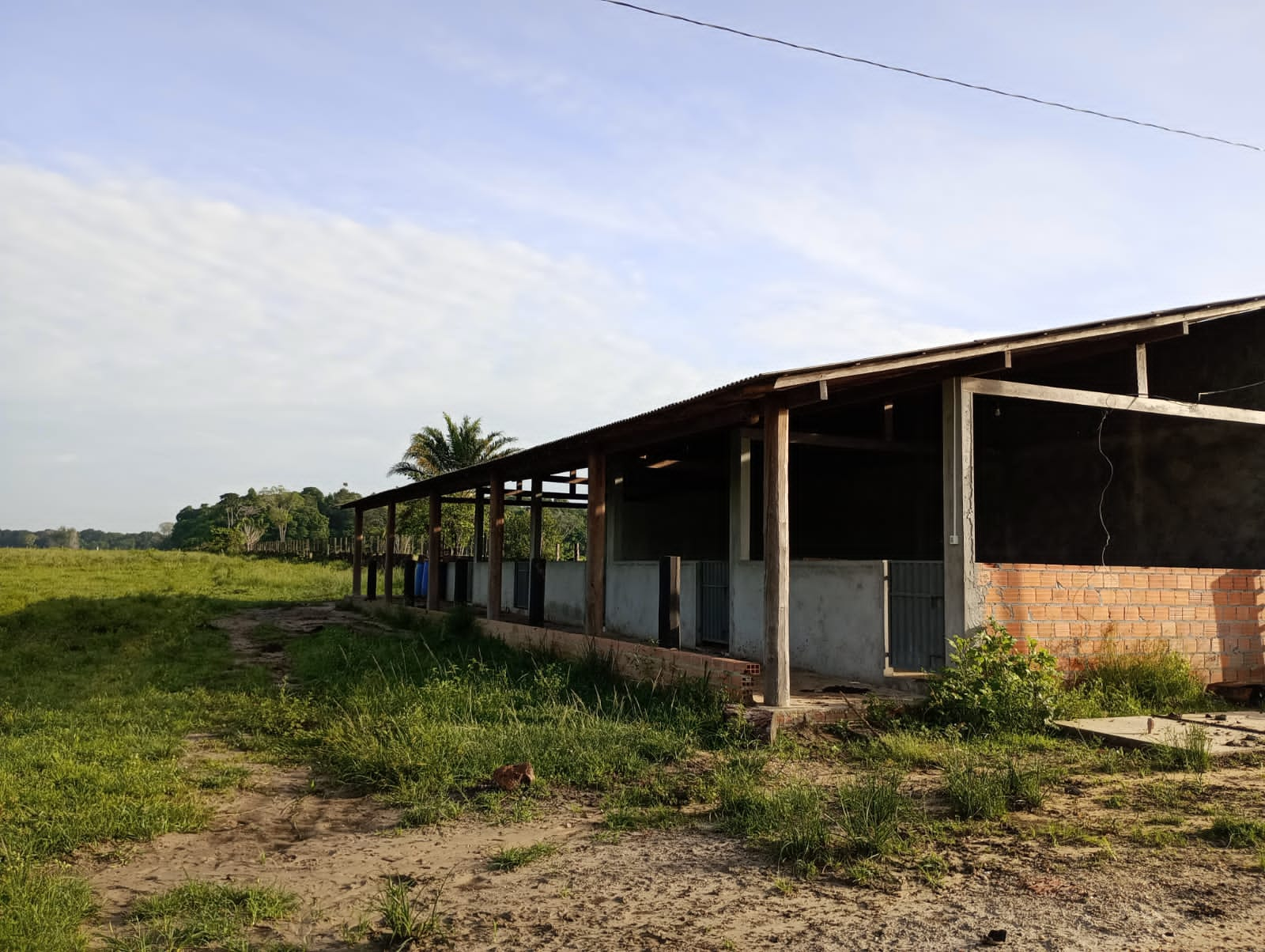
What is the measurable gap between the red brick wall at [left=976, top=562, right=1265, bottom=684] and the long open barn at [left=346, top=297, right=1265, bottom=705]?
24 millimetres

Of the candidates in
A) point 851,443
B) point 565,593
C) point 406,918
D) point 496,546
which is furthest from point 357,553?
point 406,918

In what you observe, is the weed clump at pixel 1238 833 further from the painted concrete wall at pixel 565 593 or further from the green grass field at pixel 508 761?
the painted concrete wall at pixel 565 593

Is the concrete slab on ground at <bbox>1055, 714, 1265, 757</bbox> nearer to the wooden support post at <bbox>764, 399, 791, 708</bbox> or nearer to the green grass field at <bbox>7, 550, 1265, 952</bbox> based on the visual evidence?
the green grass field at <bbox>7, 550, 1265, 952</bbox>

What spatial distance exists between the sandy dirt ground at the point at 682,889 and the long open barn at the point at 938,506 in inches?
138

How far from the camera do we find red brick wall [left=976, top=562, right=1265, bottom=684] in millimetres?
9430

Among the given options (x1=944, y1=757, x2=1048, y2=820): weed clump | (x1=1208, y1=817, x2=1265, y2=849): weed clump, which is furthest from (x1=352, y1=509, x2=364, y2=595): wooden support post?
(x1=1208, y1=817, x2=1265, y2=849): weed clump

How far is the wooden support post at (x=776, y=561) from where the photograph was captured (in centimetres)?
868

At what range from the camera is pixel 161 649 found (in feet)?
49.2

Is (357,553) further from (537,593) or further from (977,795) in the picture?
(977,795)

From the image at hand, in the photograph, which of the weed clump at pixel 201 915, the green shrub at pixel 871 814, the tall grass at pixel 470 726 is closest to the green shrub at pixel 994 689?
the tall grass at pixel 470 726

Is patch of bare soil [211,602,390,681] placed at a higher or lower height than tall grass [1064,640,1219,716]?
lower

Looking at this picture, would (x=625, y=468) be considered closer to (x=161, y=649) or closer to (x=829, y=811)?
(x=161, y=649)

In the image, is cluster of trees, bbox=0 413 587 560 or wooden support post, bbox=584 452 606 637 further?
cluster of trees, bbox=0 413 587 560

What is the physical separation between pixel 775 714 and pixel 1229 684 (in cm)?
553
